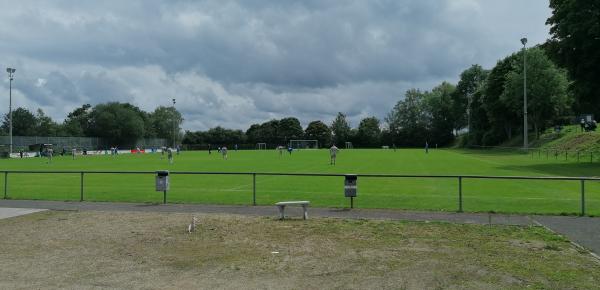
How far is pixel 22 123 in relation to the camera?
132625mm

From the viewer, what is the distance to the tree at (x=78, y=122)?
5289 inches

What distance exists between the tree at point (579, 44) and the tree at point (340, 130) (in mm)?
115637

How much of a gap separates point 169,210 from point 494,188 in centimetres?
1361

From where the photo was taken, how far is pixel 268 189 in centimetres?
2167

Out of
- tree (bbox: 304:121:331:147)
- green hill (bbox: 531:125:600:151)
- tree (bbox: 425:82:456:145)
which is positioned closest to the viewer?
green hill (bbox: 531:125:600:151)

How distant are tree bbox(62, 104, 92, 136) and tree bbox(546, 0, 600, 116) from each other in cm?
12187

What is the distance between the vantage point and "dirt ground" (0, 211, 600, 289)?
24.0ft

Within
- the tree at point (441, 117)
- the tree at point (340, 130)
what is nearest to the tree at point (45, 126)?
the tree at point (340, 130)

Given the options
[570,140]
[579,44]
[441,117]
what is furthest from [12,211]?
[441,117]

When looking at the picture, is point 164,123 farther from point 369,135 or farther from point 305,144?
point 369,135

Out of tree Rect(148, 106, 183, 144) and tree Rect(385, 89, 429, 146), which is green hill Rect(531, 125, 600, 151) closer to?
tree Rect(385, 89, 429, 146)

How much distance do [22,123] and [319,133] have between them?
272ft

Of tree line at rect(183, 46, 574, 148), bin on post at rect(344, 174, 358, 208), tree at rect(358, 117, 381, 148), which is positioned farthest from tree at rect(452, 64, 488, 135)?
bin on post at rect(344, 174, 358, 208)

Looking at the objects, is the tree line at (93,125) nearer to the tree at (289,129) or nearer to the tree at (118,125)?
the tree at (118,125)
